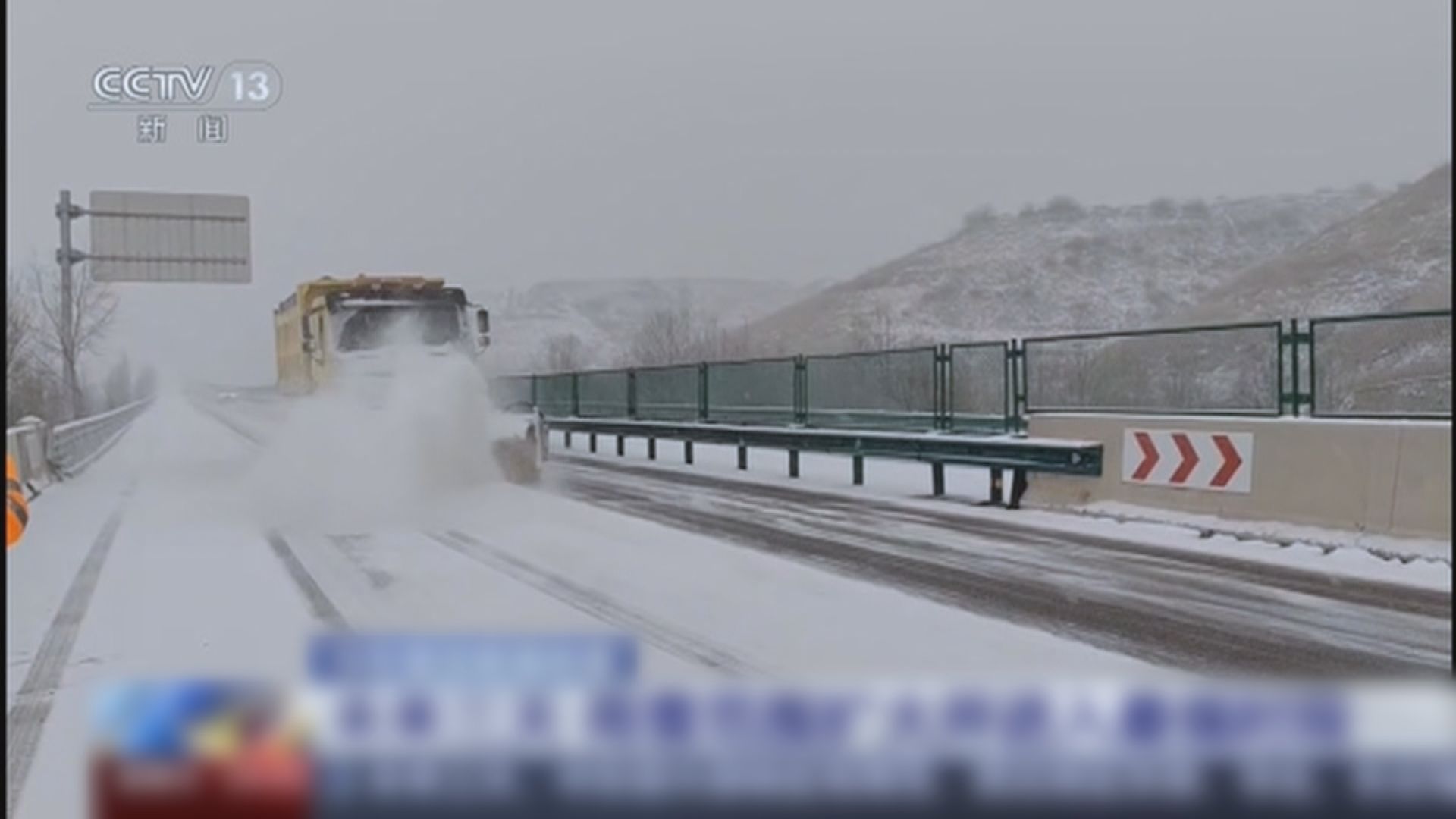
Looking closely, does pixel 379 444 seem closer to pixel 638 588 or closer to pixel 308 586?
pixel 308 586

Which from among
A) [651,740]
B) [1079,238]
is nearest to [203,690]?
[651,740]

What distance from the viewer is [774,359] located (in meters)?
21.1

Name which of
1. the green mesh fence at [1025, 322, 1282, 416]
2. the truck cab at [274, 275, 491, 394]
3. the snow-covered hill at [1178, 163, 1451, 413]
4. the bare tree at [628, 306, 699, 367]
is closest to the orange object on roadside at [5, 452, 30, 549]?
the snow-covered hill at [1178, 163, 1451, 413]

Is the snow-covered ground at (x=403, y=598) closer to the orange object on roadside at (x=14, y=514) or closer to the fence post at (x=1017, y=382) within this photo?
the orange object on roadside at (x=14, y=514)

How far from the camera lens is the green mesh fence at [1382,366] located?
658 centimetres

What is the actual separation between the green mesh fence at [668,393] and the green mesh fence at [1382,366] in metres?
13.2

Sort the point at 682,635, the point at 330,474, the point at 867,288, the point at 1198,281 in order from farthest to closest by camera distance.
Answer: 1. the point at 867,288
2. the point at 1198,281
3. the point at 330,474
4. the point at 682,635

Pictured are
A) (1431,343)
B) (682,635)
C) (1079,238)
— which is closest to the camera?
(1431,343)

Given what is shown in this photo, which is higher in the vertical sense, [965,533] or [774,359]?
[774,359]

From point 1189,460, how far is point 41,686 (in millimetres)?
8754

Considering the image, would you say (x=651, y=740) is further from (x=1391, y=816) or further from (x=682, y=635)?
(x=682, y=635)

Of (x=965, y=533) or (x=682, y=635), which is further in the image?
(x=965, y=533)

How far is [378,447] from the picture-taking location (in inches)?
508

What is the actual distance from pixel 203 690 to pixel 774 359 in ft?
65.6
